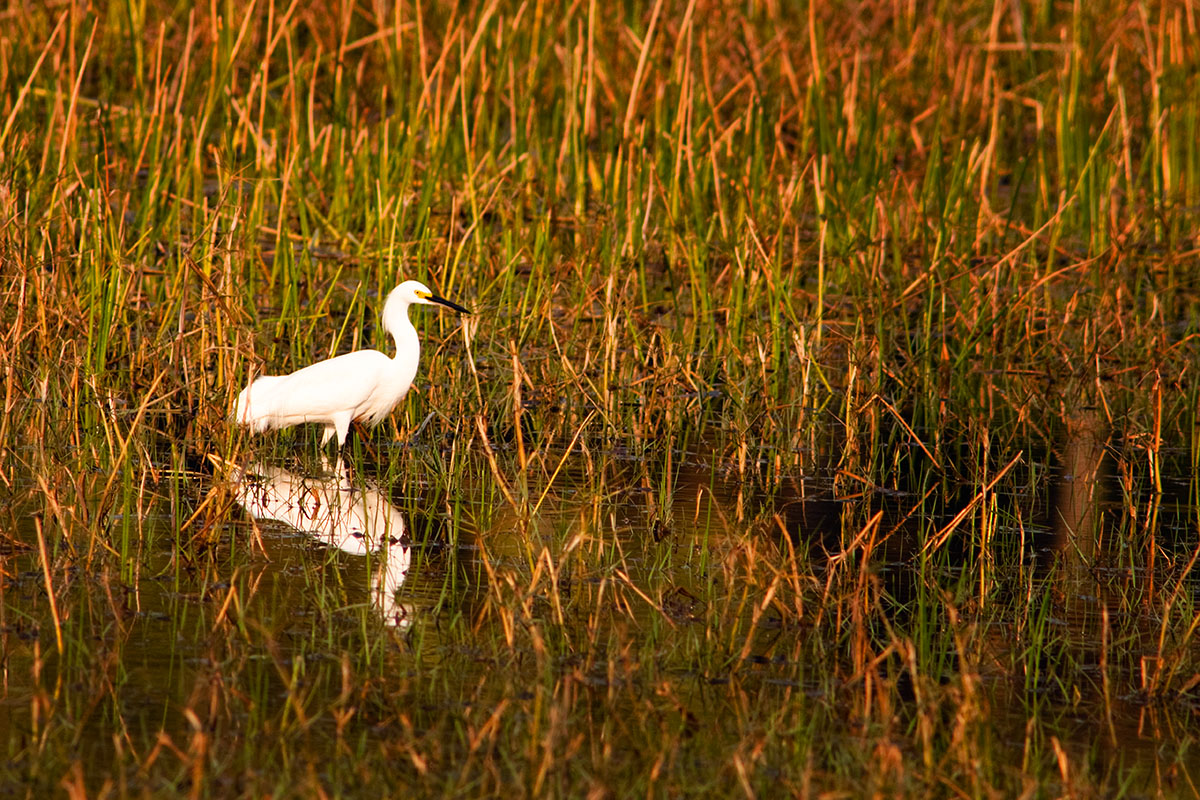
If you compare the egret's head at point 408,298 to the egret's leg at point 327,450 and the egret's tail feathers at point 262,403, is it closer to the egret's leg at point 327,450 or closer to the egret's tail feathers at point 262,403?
the egret's leg at point 327,450

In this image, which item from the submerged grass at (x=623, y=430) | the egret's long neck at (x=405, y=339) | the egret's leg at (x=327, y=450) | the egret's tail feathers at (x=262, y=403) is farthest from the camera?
the egret's long neck at (x=405, y=339)

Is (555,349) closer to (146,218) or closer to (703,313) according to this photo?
(703,313)

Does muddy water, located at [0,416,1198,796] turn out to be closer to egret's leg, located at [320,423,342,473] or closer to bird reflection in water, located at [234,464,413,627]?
bird reflection in water, located at [234,464,413,627]

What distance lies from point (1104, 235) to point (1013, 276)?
104 cm

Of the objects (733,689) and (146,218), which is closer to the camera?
(733,689)

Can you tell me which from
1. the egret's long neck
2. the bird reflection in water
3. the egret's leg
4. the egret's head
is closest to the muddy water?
the bird reflection in water

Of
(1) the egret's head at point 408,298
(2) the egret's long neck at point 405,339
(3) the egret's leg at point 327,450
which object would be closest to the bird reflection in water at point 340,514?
(3) the egret's leg at point 327,450

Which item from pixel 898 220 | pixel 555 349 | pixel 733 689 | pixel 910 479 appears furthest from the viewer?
pixel 898 220

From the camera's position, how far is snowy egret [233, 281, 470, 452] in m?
4.91

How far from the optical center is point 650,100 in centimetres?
859

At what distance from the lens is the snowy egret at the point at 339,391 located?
4.91 m

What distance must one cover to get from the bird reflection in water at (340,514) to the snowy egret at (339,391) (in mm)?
187

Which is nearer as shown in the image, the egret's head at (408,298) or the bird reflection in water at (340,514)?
the bird reflection in water at (340,514)

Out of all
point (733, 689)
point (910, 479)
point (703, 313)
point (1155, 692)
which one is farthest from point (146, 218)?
point (1155, 692)
